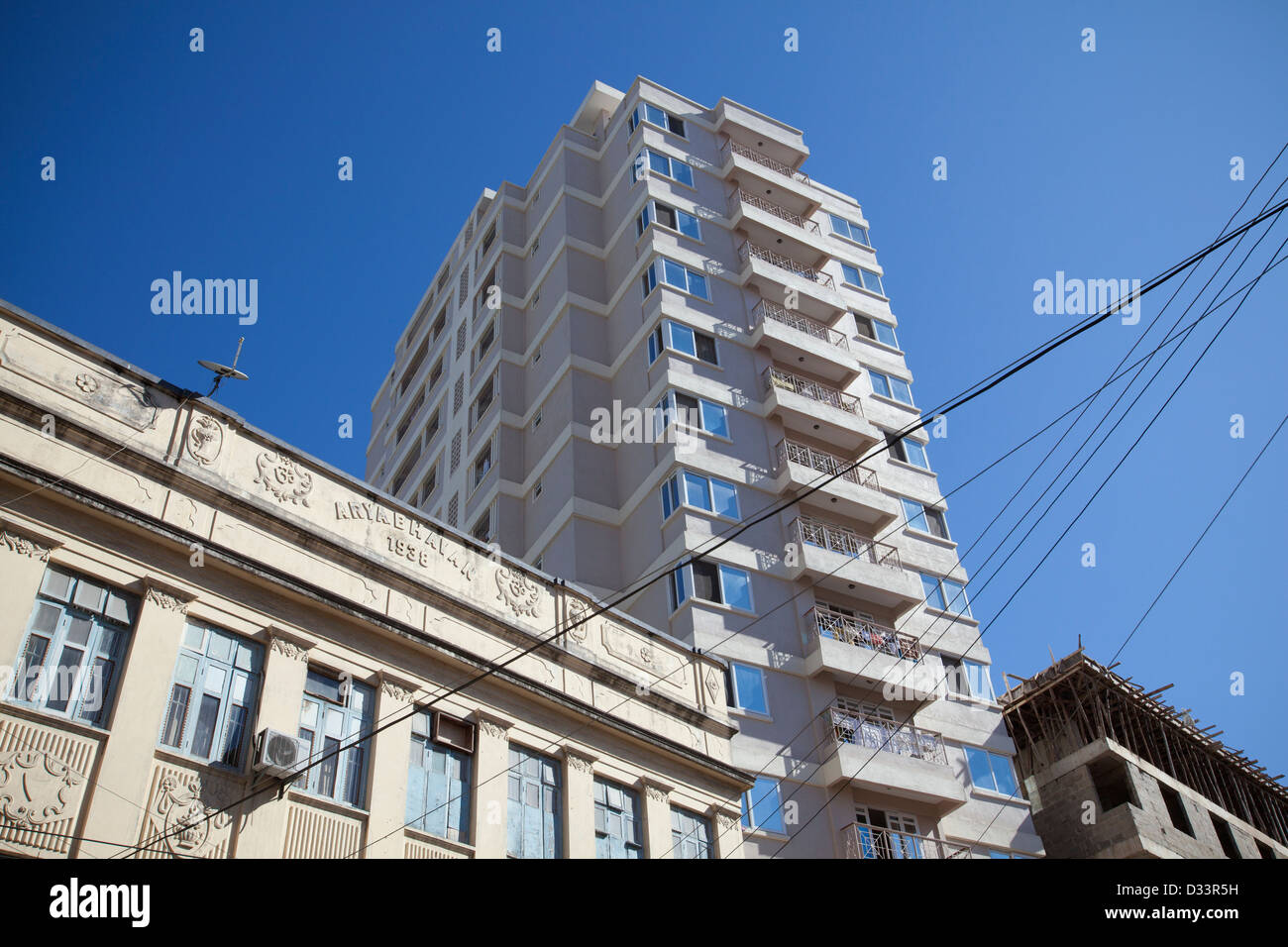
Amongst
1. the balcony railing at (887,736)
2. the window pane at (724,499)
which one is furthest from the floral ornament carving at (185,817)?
the window pane at (724,499)

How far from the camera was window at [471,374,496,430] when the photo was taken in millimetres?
37572

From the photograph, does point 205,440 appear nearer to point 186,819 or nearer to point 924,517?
point 186,819

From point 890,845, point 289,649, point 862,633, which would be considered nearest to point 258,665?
point 289,649

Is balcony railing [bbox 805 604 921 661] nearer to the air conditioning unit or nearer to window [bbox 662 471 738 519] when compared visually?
window [bbox 662 471 738 519]

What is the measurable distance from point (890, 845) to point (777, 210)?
22.7 m

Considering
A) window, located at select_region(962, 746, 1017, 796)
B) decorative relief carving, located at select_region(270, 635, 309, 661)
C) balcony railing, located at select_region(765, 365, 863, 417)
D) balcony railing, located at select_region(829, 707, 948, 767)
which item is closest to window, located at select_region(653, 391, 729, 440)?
balcony railing, located at select_region(765, 365, 863, 417)

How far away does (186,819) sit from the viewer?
475 inches

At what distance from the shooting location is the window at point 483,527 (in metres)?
33.6

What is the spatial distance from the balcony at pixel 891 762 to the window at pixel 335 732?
561 inches

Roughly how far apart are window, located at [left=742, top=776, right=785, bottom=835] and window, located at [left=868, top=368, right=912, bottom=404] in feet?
55.6

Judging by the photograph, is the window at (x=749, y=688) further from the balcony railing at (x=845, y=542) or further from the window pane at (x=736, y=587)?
the balcony railing at (x=845, y=542)
